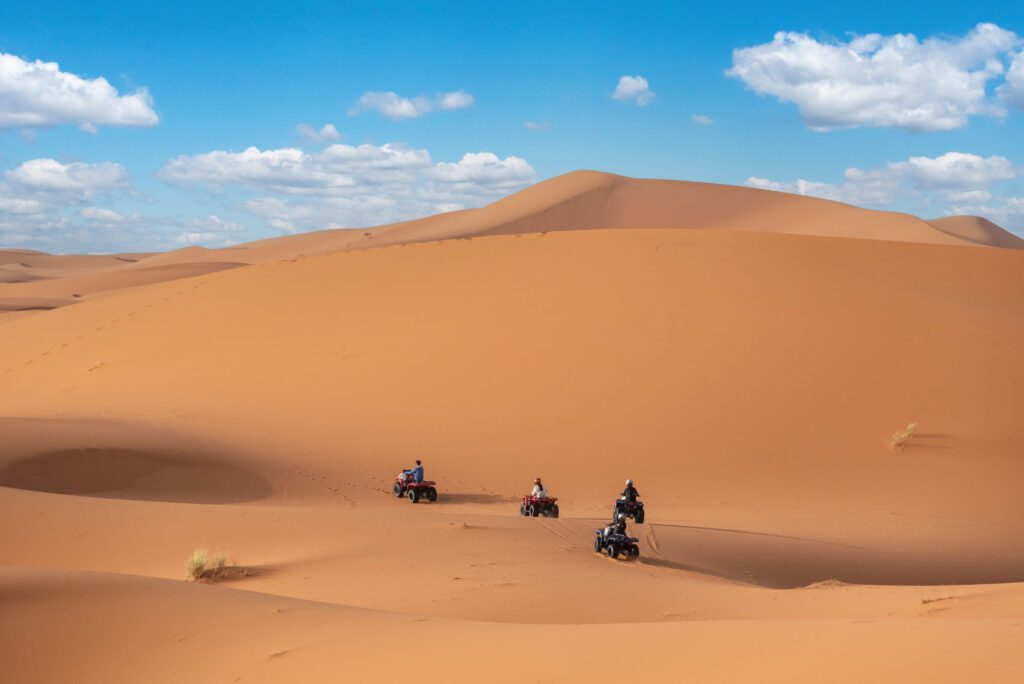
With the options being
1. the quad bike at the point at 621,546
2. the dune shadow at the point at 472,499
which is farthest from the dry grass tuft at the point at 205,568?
the dune shadow at the point at 472,499

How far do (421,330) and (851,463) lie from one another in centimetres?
1318

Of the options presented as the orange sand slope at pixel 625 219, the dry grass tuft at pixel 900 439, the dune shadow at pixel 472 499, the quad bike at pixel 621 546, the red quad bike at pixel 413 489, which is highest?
the orange sand slope at pixel 625 219

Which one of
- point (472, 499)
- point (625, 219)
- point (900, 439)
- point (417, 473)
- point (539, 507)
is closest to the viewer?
point (539, 507)

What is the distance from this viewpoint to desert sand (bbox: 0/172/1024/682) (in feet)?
23.0

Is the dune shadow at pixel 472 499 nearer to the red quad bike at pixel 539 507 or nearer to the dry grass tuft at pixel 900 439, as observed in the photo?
the red quad bike at pixel 539 507

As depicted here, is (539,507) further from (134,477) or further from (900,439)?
(900,439)

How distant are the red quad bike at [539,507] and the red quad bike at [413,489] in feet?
7.29

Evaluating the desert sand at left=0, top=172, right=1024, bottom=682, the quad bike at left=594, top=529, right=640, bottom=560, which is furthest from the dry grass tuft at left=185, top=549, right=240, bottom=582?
the quad bike at left=594, top=529, right=640, bottom=560

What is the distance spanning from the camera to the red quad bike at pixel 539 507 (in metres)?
18.0

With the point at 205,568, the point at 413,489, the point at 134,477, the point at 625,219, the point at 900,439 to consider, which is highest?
the point at 625,219

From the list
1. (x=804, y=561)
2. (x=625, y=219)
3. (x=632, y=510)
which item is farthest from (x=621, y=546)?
(x=625, y=219)

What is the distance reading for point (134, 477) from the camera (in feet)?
64.4

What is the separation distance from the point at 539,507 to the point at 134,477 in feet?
24.6

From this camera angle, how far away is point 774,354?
26844 millimetres
